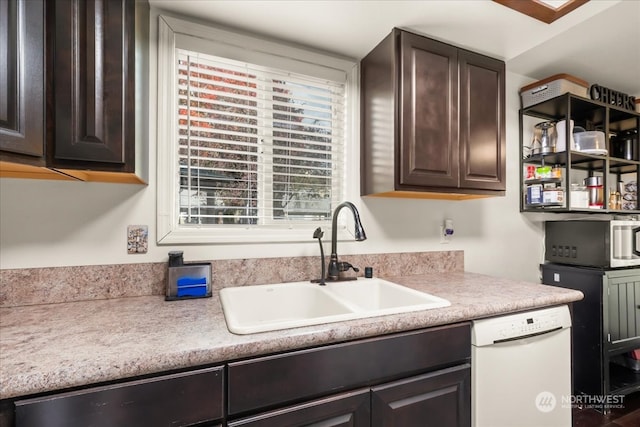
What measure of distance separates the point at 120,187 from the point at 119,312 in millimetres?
561

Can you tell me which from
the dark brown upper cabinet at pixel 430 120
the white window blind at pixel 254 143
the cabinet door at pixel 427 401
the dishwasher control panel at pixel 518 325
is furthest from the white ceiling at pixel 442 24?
the cabinet door at pixel 427 401

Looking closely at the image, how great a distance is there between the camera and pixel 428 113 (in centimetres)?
160

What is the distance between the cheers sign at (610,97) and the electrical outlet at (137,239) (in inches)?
123

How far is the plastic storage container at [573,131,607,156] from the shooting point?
7.08 feet

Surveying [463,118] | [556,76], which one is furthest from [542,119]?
[463,118]

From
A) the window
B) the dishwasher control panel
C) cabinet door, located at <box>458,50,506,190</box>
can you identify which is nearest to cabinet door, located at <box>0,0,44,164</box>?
the window

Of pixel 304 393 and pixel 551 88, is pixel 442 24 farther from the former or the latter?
pixel 304 393

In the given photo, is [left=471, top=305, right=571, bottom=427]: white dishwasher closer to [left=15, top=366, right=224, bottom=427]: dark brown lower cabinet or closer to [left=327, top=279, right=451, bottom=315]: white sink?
[left=327, top=279, right=451, bottom=315]: white sink

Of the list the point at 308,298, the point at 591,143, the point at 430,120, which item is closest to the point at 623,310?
the point at 591,143

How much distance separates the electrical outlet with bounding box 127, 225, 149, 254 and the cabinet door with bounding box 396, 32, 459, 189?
1.24 meters

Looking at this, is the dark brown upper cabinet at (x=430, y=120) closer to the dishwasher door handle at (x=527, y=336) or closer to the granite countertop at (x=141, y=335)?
the granite countertop at (x=141, y=335)

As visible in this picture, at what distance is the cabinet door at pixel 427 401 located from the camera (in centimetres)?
99

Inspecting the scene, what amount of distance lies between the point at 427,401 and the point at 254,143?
1.40 m

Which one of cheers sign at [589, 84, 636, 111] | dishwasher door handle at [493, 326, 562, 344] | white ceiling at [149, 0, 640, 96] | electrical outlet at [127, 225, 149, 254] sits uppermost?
white ceiling at [149, 0, 640, 96]
